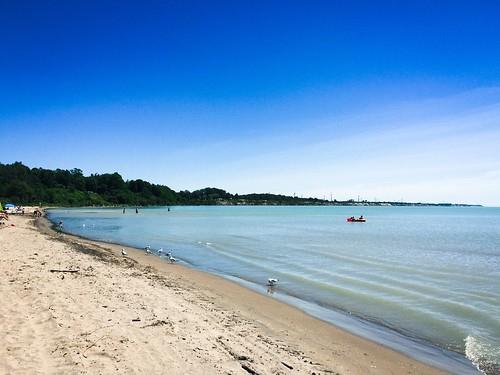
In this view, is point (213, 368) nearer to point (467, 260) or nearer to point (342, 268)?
point (342, 268)

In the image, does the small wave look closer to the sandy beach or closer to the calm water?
the calm water

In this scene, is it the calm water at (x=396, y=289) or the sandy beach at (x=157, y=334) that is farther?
the calm water at (x=396, y=289)

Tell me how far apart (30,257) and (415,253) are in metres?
28.3

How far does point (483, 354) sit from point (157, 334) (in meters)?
8.34


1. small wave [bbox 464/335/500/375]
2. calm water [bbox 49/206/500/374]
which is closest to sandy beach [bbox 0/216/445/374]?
small wave [bbox 464/335/500/375]

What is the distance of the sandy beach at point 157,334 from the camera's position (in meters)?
7.22

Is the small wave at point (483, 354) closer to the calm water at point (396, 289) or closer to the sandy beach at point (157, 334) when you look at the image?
the calm water at point (396, 289)

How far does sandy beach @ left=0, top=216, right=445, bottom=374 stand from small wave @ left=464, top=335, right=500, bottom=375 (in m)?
1.36

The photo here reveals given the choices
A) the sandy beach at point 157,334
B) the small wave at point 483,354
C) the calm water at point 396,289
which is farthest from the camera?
the calm water at point 396,289

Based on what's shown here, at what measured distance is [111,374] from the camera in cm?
658

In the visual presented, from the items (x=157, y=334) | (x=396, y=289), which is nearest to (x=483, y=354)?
(x=396, y=289)

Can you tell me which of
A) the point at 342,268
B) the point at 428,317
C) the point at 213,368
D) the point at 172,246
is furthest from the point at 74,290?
the point at 172,246

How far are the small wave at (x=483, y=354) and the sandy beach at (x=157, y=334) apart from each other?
53.5 inches

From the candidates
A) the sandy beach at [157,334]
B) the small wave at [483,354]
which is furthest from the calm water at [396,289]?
the sandy beach at [157,334]
